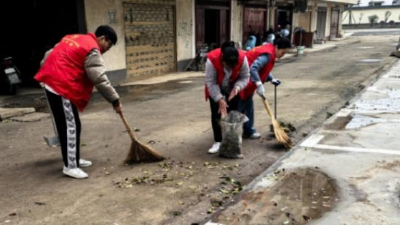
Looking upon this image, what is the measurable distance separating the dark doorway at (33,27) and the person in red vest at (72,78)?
641cm

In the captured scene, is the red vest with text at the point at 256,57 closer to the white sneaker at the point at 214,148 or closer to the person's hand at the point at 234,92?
the person's hand at the point at 234,92

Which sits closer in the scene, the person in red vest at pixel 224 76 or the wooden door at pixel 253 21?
the person in red vest at pixel 224 76

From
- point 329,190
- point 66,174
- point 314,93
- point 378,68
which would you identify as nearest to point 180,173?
point 66,174

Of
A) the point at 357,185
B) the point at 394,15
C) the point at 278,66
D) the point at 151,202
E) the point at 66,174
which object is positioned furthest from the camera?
the point at 394,15

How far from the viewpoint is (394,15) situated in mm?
54938

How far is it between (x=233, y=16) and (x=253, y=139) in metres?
12.6

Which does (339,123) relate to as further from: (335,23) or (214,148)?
(335,23)

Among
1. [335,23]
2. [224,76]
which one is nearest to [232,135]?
[224,76]

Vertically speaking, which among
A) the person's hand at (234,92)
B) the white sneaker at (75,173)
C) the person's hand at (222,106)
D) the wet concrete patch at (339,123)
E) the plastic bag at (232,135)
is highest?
the person's hand at (234,92)

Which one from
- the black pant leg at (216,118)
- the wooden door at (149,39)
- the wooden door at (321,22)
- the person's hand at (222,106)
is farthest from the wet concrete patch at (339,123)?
the wooden door at (321,22)

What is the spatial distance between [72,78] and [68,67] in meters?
0.11

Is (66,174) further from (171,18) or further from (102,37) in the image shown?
(171,18)

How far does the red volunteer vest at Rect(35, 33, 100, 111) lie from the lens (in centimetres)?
409

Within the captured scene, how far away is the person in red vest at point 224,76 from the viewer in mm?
4715
